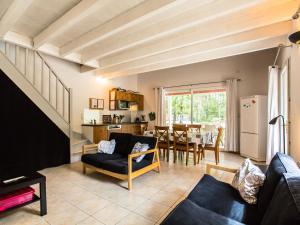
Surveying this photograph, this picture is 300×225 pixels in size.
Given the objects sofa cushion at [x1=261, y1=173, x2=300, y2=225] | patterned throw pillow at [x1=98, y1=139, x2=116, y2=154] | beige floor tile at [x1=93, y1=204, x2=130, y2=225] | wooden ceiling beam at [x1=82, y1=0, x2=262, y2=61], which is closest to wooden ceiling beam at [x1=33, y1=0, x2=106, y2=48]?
wooden ceiling beam at [x1=82, y1=0, x2=262, y2=61]

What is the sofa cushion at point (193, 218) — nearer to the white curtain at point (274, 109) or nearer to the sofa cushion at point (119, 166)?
the sofa cushion at point (119, 166)

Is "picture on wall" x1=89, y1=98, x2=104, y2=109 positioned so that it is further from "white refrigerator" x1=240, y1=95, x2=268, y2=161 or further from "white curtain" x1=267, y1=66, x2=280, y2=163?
"white curtain" x1=267, y1=66, x2=280, y2=163

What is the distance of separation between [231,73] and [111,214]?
5243mm

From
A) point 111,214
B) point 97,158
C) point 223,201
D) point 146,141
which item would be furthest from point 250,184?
point 97,158

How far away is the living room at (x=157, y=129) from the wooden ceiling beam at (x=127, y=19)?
2 cm

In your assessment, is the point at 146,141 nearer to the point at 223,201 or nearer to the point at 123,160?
the point at 123,160

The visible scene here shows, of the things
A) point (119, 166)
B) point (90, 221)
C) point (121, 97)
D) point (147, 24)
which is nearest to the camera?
point (90, 221)

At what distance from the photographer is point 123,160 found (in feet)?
10.6


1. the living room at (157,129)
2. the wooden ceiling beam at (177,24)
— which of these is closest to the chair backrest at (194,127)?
the living room at (157,129)

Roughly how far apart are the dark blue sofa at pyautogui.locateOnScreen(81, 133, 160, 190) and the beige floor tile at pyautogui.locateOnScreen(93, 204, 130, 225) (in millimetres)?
539

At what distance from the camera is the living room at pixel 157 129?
189 centimetres

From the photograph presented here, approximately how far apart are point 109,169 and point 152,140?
3.31ft

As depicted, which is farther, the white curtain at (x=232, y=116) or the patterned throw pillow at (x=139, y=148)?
the white curtain at (x=232, y=116)

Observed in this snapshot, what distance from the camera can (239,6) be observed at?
2201 mm
